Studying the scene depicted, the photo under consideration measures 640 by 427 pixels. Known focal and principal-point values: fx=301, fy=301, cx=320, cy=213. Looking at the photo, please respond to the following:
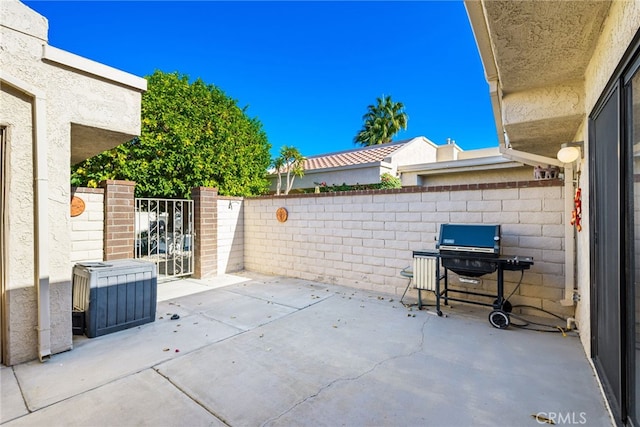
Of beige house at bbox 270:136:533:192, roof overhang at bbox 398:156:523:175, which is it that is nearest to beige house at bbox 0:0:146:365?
beige house at bbox 270:136:533:192

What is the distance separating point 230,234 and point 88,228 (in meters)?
3.53

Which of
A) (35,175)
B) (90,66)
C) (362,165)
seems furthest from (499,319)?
(362,165)

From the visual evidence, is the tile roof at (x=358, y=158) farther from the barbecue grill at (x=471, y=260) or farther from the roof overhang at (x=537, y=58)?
the roof overhang at (x=537, y=58)

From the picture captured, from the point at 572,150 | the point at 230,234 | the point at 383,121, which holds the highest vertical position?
the point at 383,121

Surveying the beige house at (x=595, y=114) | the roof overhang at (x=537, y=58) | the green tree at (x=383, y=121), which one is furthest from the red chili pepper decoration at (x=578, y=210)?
the green tree at (x=383, y=121)

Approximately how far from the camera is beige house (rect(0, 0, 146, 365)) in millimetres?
3219

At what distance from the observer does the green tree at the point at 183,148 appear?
8195 millimetres

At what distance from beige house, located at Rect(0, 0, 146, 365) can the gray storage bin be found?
0.49m

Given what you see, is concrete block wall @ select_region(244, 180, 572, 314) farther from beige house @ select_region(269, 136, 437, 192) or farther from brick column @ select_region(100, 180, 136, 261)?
beige house @ select_region(269, 136, 437, 192)

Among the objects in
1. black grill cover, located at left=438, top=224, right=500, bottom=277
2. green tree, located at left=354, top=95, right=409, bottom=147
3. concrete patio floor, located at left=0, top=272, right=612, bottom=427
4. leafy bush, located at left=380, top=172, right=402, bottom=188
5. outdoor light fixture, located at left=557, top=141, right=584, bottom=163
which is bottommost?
concrete patio floor, located at left=0, top=272, right=612, bottom=427

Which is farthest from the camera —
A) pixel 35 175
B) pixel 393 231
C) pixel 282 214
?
pixel 282 214

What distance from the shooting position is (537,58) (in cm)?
293

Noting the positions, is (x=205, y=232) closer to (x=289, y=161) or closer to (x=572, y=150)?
(x=289, y=161)

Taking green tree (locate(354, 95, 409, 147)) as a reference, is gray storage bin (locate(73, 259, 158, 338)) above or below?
below
